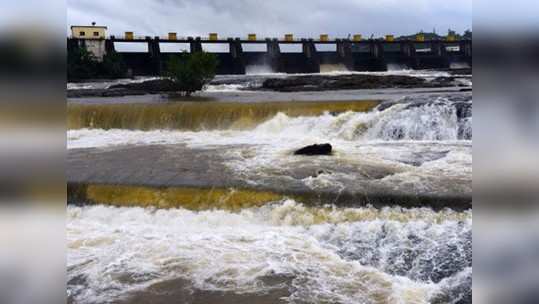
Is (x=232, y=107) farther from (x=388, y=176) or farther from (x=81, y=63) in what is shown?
(x=81, y=63)

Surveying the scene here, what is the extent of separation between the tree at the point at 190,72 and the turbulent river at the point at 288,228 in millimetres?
9534

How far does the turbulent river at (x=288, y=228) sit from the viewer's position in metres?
4.71

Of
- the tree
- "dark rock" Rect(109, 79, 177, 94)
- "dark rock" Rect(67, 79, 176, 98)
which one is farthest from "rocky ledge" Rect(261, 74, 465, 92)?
"dark rock" Rect(67, 79, 176, 98)

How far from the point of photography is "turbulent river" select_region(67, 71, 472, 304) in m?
4.71

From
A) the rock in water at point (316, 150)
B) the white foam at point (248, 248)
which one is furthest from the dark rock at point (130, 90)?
the white foam at point (248, 248)

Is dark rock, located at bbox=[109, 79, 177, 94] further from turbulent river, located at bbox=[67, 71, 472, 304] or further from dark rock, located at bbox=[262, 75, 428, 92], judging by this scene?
turbulent river, located at bbox=[67, 71, 472, 304]

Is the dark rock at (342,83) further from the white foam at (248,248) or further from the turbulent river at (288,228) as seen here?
the white foam at (248,248)

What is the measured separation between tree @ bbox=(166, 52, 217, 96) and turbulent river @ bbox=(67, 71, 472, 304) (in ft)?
31.3

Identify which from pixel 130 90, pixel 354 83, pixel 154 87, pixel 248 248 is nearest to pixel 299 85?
pixel 354 83

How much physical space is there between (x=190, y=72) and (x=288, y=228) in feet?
50.2

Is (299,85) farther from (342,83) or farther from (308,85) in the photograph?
(342,83)

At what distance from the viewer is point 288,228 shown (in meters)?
6.25

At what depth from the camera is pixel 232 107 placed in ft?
43.9

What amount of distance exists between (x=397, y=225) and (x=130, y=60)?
102 ft
